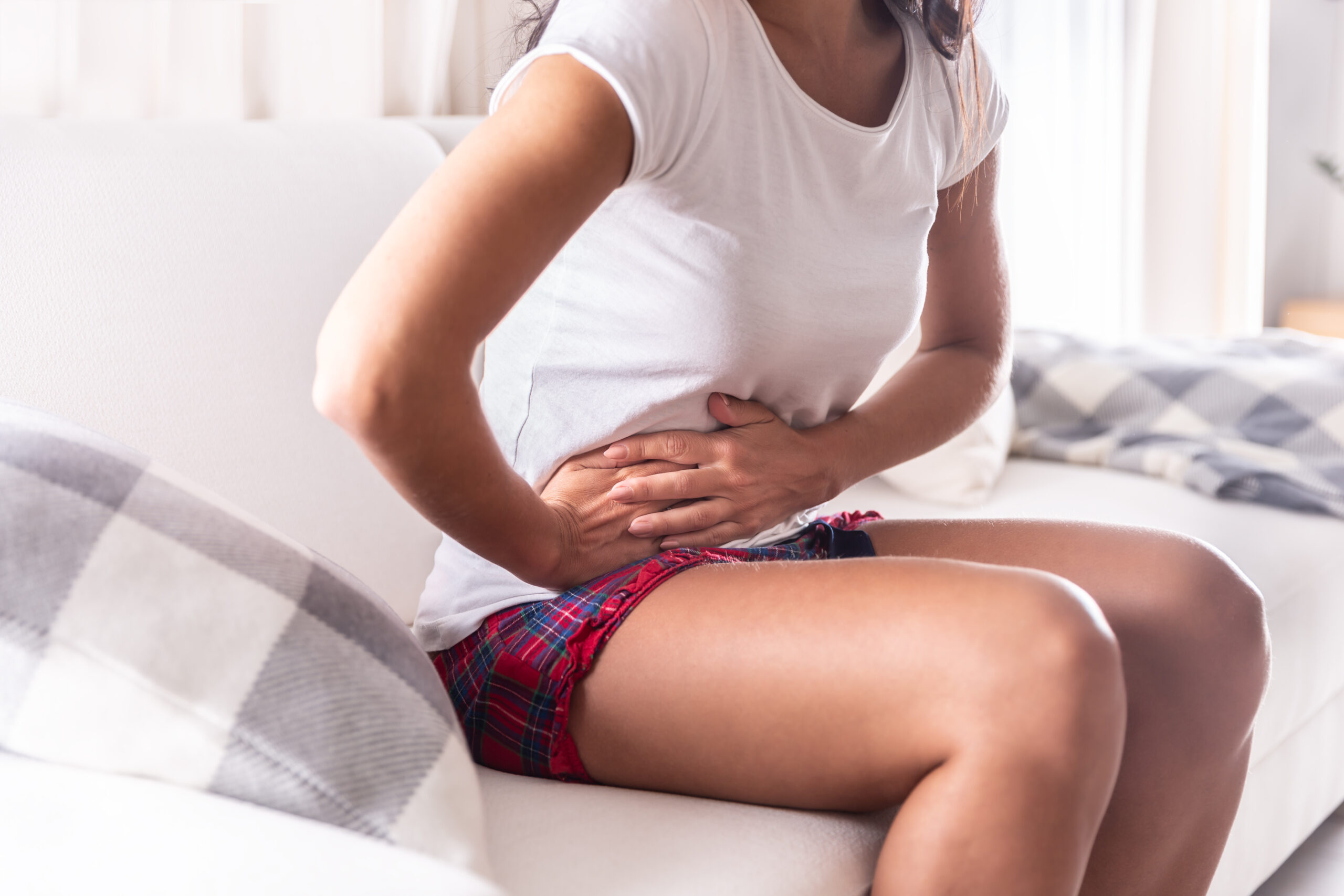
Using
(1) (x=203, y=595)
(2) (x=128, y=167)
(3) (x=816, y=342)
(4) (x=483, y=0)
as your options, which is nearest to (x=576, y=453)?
(3) (x=816, y=342)

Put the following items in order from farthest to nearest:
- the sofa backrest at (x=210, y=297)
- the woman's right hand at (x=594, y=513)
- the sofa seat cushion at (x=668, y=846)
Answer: the sofa backrest at (x=210, y=297)
the woman's right hand at (x=594, y=513)
the sofa seat cushion at (x=668, y=846)

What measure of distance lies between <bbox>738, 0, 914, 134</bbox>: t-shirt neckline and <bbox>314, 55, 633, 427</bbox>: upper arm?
17 cm

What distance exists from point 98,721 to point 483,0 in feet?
4.34

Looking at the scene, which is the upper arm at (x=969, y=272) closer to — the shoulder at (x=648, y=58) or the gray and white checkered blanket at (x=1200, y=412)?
the shoulder at (x=648, y=58)

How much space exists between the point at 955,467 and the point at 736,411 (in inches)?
33.7

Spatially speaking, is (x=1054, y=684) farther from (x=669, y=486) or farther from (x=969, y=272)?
(x=969, y=272)

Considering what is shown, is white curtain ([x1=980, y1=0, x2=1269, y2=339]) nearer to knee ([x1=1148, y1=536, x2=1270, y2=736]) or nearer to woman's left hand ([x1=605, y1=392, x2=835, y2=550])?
knee ([x1=1148, y1=536, x2=1270, y2=736])

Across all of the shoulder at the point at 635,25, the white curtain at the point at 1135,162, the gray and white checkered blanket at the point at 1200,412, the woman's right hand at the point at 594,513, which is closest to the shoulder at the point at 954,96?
the shoulder at the point at 635,25

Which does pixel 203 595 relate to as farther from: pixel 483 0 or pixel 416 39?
pixel 483 0

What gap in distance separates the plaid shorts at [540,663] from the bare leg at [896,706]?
2cm

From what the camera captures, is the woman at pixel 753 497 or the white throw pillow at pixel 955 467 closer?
the woman at pixel 753 497

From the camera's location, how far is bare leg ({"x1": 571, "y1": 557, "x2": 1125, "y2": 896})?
0.61 meters

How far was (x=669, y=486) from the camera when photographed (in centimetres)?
81

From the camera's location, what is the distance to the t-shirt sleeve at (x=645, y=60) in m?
0.67
